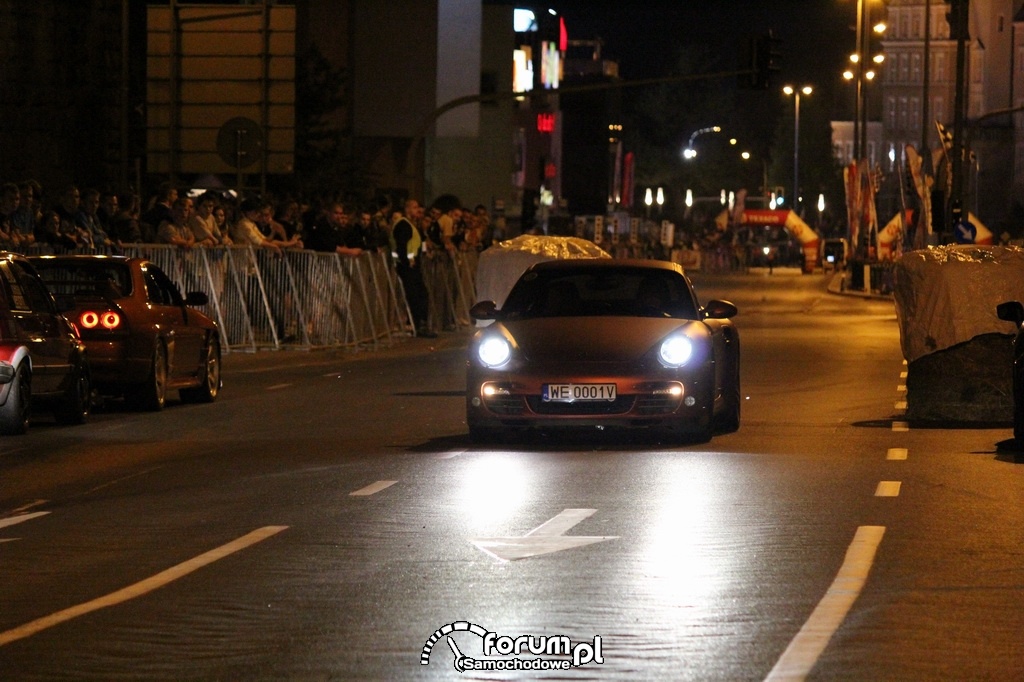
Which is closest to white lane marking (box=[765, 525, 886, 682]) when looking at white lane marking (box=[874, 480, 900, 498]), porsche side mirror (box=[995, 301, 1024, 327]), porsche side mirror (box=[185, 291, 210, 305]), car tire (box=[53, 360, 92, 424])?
white lane marking (box=[874, 480, 900, 498])

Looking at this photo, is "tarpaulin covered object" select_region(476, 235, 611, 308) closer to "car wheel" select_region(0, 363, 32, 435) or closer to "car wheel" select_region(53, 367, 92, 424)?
"car wheel" select_region(53, 367, 92, 424)

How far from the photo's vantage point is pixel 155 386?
2005 cm

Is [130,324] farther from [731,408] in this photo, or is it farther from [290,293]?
[290,293]

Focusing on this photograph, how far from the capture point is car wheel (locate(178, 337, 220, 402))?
21516 mm

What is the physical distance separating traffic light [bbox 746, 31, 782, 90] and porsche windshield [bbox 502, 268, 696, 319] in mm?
27872

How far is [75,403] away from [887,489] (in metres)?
7.89

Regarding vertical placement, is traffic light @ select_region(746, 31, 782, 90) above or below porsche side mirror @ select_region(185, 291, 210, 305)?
above

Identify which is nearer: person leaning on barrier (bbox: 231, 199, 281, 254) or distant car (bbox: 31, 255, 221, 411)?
distant car (bbox: 31, 255, 221, 411)

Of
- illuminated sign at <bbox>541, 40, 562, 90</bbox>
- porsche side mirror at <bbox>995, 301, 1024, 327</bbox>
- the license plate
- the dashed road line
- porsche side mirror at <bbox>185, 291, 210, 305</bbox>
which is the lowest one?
the dashed road line

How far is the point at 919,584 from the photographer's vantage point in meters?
9.23

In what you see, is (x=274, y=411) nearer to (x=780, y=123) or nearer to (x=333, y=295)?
(x=333, y=295)

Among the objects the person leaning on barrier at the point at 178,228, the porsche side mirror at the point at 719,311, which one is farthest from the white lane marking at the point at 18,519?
the person leaning on barrier at the point at 178,228

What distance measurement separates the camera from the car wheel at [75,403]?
1842 centimetres

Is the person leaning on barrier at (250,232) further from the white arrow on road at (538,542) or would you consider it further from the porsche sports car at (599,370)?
the white arrow on road at (538,542)
